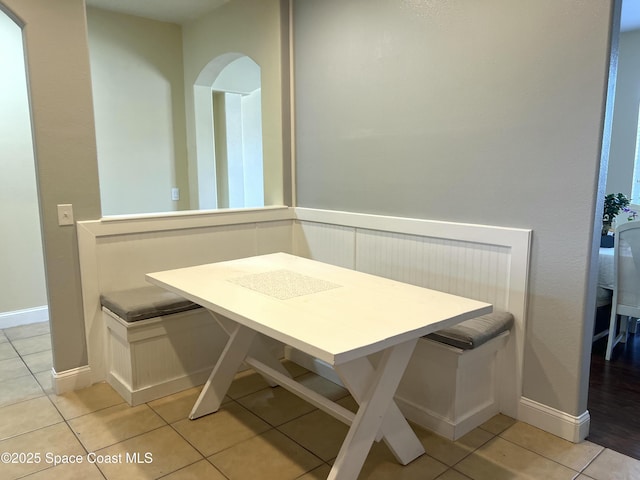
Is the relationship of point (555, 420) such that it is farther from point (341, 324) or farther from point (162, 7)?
point (162, 7)

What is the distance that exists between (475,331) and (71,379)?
2221 millimetres

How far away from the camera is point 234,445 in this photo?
219cm

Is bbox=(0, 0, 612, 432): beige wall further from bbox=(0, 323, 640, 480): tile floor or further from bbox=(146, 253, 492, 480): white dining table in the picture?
bbox=(146, 253, 492, 480): white dining table

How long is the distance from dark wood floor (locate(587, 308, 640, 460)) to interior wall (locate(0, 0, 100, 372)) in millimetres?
2777

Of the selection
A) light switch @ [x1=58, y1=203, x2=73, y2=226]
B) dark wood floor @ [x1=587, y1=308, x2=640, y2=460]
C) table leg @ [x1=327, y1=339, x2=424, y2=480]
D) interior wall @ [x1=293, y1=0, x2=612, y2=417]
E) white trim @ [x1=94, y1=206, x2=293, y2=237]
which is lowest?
dark wood floor @ [x1=587, y1=308, x2=640, y2=460]

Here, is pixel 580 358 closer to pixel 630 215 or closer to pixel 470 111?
pixel 470 111

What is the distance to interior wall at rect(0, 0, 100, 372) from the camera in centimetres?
241

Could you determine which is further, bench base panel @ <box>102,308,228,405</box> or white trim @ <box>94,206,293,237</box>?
white trim @ <box>94,206,293,237</box>

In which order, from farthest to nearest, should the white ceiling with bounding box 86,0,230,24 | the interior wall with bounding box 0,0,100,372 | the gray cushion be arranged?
the white ceiling with bounding box 86,0,230,24 < the interior wall with bounding box 0,0,100,372 < the gray cushion

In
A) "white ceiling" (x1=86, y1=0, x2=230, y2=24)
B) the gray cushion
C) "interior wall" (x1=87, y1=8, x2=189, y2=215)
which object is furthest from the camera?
"interior wall" (x1=87, y1=8, x2=189, y2=215)

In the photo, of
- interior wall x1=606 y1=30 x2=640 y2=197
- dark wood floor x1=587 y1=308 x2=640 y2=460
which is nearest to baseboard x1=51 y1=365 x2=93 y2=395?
dark wood floor x1=587 y1=308 x2=640 y2=460

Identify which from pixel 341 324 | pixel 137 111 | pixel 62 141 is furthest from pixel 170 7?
pixel 341 324

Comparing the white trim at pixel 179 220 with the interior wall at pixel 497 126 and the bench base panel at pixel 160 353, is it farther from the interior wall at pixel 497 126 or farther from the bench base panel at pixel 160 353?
the interior wall at pixel 497 126

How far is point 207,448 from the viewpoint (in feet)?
7.11
